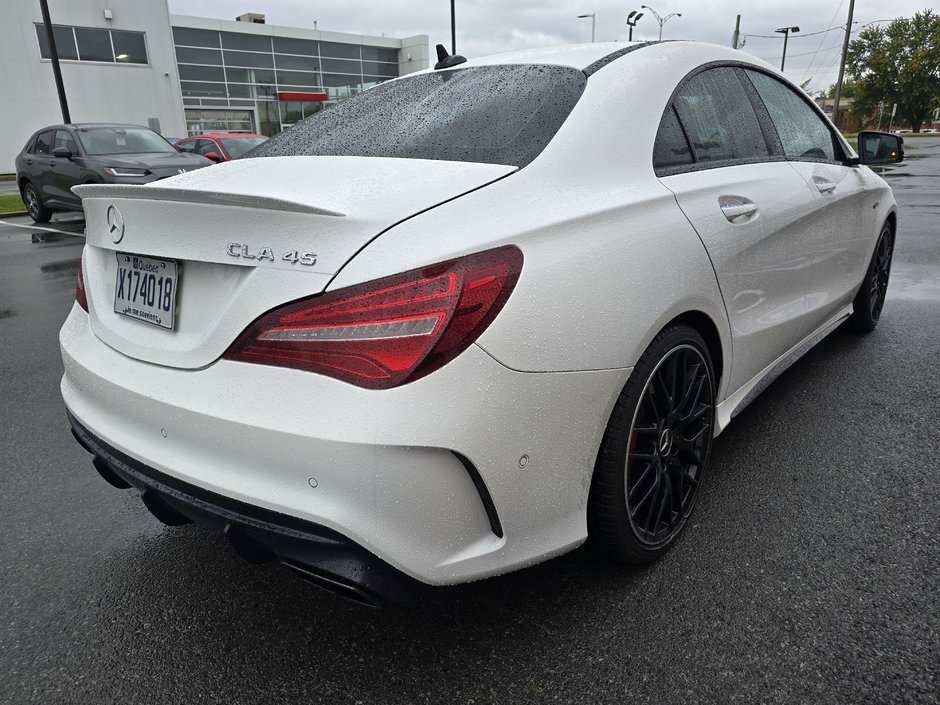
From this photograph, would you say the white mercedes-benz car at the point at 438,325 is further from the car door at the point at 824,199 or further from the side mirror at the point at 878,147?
the side mirror at the point at 878,147

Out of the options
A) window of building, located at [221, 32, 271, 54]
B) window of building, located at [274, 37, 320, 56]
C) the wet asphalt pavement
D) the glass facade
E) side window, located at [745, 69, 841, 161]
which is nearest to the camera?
the wet asphalt pavement

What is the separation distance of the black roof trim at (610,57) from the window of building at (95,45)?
106 ft

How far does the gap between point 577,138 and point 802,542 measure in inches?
57.5

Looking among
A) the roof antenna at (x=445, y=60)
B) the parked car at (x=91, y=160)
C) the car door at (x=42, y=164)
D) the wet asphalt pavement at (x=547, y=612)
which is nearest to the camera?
the wet asphalt pavement at (x=547, y=612)

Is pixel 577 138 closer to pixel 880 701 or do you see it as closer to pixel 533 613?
pixel 533 613

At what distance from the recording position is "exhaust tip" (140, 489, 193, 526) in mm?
1852

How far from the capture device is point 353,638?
1.94m

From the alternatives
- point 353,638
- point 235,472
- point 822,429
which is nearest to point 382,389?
point 235,472

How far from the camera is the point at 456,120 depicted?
212 centimetres

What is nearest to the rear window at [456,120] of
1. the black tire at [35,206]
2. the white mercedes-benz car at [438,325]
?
the white mercedes-benz car at [438,325]

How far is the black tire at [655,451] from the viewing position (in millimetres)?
1906

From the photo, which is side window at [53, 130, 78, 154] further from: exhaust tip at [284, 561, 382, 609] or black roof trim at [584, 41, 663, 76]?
exhaust tip at [284, 561, 382, 609]

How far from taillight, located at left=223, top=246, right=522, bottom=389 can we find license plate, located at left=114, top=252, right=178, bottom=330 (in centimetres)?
44

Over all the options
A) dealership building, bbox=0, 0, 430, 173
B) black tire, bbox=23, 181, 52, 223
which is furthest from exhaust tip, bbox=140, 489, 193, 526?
dealership building, bbox=0, 0, 430, 173
